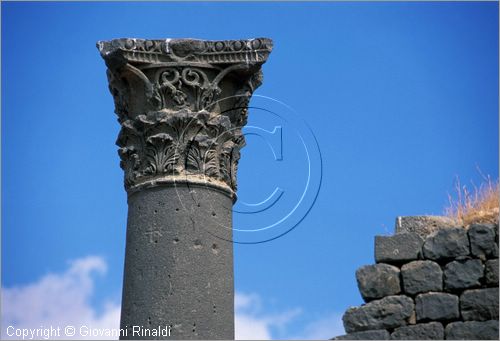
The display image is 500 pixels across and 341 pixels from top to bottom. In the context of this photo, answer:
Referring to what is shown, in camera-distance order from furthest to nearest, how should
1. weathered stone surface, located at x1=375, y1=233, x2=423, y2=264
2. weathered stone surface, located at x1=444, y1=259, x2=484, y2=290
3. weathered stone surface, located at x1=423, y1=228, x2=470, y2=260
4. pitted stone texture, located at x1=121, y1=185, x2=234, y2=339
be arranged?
pitted stone texture, located at x1=121, y1=185, x2=234, y2=339
weathered stone surface, located at x1=375, y1=233, x2=423, y2=264
weathered stone surface, located at x1=423, y1=228, x2=470, y2=260
weathered stone surface, located at x1=444, y1=259, x2=484, y2=290

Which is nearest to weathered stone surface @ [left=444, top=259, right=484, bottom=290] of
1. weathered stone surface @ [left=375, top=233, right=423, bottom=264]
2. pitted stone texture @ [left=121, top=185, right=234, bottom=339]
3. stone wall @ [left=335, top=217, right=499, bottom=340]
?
stone wall @ [left=335, top=217, right=499, bottom=340]

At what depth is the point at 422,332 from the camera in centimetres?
888

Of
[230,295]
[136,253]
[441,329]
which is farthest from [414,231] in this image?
[136,253]

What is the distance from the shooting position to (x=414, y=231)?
9359 mm

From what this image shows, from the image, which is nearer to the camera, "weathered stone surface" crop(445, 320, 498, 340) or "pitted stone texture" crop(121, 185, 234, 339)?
"weathered stone surface" crop(445, 320, 498, 340)

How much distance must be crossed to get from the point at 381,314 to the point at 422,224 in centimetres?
91

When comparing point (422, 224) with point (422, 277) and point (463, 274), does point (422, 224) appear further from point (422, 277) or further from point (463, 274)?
point (463, 274)

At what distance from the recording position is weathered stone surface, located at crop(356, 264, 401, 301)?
9141mm

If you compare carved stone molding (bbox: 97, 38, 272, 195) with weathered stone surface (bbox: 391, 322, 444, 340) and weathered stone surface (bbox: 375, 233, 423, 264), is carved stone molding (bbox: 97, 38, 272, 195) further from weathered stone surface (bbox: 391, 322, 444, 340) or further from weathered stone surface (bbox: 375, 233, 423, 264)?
weathered stone surface (bbox: 391, 322, 444, 340)

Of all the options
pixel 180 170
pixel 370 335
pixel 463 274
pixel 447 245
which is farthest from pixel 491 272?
pixel 180 170

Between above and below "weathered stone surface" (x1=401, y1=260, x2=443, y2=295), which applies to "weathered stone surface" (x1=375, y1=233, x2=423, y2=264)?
above

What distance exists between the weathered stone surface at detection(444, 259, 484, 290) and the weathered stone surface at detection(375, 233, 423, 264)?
333mm

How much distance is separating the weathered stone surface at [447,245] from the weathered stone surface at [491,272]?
209mm

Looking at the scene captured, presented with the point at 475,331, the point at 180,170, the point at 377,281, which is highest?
the point at 180,170
